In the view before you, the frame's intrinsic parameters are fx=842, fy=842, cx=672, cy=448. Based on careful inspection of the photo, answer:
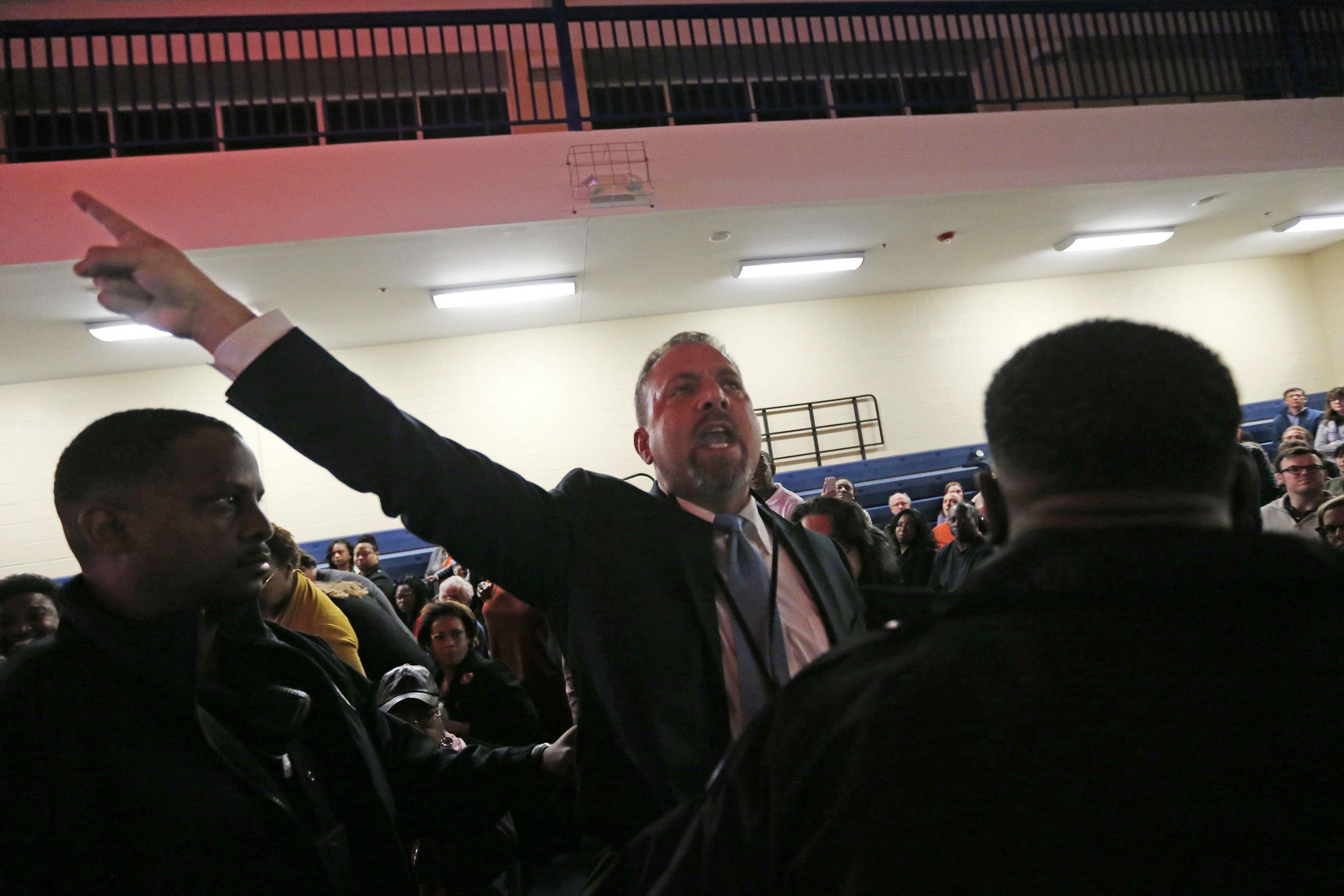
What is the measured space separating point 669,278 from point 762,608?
22.7 feet

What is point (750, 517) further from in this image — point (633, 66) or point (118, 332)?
point (118, 332)

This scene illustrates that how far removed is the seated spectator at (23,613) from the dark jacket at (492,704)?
1.27m

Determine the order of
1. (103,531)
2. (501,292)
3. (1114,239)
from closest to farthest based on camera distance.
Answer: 1. (103,531)
2. (501,292)
3. (1114,239)

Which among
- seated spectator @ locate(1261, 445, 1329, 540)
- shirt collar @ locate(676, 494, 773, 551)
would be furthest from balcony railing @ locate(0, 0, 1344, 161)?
shirt collar @ locate(676, 494, 773, 551)

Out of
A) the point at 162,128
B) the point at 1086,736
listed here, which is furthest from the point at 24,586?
the point at 162,128

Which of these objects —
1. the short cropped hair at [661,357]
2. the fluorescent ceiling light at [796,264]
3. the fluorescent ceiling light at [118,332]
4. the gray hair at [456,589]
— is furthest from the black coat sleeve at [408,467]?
the fluorescent ceiling light at [118,332]

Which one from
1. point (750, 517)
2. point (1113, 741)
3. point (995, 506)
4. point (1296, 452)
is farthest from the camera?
point (1296, 452)

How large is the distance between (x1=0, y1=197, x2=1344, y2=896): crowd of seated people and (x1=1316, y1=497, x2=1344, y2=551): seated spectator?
3.00m

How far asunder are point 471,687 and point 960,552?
2.85 meters

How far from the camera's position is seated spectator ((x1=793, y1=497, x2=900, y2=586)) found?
3.46 m

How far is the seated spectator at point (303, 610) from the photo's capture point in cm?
258

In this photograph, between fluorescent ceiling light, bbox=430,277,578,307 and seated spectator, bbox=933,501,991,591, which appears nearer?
seated spectator, bbox=933,501,991,591

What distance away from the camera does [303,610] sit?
261cm

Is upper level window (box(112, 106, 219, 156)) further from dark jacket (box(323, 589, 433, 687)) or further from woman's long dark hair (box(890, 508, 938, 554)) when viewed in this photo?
woman's long dark hair (box(890, 508, 938, 554))
